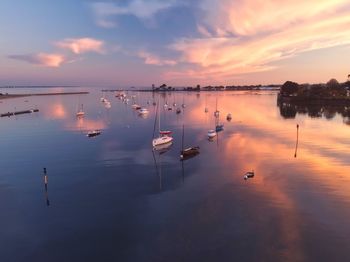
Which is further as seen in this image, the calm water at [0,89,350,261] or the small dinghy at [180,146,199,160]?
the small dinghy at [180,146,199,160]

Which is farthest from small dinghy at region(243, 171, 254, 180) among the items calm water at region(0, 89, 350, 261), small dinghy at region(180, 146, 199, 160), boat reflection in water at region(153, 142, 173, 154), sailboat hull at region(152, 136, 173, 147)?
sailboat hull at region(152, 136, 173, 147)

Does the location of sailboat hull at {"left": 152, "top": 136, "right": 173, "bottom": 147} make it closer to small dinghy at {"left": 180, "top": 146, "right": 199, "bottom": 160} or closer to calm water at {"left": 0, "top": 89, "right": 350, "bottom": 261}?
calm water at {"left": 0, "top": 89, "right": 350, "bottom": 261}

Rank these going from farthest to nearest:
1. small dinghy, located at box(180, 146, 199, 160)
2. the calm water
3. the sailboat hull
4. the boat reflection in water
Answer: the sailboat hull
the boat reflection in water
small dinghy, located at box(180, 146, 199, 160)
the calm water

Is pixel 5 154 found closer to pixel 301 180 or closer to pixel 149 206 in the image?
pixel 149 206

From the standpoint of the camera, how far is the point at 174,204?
38.0 metres

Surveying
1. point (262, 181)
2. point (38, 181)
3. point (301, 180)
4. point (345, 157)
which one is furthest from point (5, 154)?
point (345, 157)

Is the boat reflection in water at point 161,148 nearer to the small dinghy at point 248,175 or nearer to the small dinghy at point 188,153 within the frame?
the small dinghy at point 188,153

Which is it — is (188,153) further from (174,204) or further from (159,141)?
(174,204)

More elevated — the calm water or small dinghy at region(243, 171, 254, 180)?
small dinghy at region(243, 171, 254, 180)

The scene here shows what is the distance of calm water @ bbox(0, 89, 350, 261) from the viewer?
27.9 metres

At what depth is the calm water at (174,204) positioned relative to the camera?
27.9m

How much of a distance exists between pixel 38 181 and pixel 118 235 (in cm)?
2356

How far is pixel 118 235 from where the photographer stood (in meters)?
30.6

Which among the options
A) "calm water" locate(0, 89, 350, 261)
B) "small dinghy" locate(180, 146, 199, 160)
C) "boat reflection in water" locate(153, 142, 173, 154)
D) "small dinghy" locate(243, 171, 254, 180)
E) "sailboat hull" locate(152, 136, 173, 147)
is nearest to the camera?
"calm water" locate(0, 89, 350, 261)
